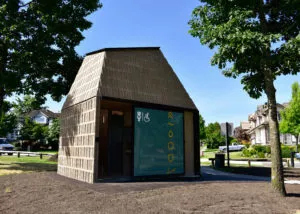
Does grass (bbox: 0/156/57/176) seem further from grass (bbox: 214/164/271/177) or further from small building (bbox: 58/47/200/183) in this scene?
grass (bbox: 214/164/271/177)

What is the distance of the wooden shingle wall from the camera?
1099cm

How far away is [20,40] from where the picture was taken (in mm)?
Result: 17203

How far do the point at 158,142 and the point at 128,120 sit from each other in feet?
8.72

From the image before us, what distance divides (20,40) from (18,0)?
2744mm

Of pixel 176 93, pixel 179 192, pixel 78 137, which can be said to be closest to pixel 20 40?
pixel 78 137

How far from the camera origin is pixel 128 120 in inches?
569

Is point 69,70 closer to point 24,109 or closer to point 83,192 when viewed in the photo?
point 83,192

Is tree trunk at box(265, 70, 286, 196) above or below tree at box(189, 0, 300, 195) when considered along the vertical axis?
below

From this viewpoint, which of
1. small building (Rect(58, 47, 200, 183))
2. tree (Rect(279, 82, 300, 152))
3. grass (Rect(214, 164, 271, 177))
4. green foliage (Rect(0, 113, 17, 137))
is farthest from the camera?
green foliage (Rect(0, 113, 17, 137))

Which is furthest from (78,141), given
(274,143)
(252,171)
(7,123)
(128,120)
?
(7,123)

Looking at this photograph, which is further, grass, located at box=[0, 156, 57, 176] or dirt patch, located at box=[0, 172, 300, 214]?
grass, located at box=[0, 156, 57, 176]

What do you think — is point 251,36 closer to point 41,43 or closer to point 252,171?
point 252,171

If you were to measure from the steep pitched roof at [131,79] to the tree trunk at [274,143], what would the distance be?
551 centimetres

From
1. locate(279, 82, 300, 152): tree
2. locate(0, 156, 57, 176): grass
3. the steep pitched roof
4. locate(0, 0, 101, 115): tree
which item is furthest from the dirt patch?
locate(279, 82, 300, 152): tree
